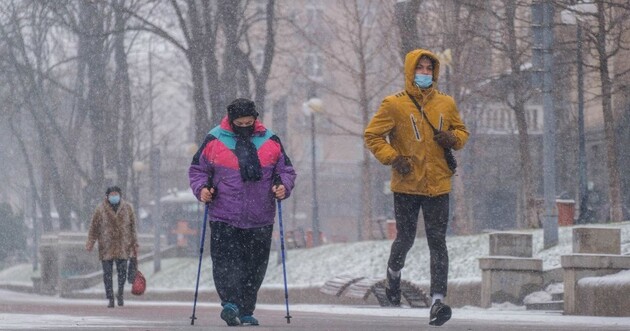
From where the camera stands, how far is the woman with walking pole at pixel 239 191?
12125 mm

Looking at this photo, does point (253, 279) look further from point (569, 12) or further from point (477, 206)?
point (477, 206)

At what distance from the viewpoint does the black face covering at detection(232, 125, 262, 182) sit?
12094 mm

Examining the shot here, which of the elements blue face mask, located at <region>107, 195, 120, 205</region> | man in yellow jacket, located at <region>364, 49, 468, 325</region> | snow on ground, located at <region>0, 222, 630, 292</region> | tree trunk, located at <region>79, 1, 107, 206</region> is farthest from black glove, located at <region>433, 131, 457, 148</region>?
tree trunk, located at <region>79, 1, 107, 206</region>

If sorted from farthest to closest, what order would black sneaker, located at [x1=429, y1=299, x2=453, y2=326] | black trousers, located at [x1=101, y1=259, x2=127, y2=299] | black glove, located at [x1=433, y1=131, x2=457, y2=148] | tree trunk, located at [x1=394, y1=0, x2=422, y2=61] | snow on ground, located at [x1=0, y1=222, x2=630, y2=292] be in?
tree trunk, located at [x1=394, y1=0, x2=422, y2=61], snow on ground, located at [x1=0, y1=222, x2=630, y2=292], black trousers, located at [x1=101, y1=259, x2=127, y2=299], black glove, located at [x1=433, y1=131, x2=457, y2=148], black sneaker, located at [x1=429, y1=299, x2=453, y2=326]

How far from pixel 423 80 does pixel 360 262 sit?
19219 millimetres

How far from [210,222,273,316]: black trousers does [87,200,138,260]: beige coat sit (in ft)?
34.1

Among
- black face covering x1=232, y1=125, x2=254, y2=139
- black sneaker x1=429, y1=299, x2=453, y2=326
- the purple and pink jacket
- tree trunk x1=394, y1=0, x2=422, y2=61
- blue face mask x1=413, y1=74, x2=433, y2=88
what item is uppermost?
tree trunk x1=394, y1=0, x2=422, y2=61

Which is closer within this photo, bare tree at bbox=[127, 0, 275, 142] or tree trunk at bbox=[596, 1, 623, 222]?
tree trunk at bbox=[596, 1, 623, 222]

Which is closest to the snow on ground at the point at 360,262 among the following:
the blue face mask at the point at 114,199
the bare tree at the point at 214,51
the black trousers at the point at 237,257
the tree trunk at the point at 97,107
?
the tree trunk at the point at 97,107

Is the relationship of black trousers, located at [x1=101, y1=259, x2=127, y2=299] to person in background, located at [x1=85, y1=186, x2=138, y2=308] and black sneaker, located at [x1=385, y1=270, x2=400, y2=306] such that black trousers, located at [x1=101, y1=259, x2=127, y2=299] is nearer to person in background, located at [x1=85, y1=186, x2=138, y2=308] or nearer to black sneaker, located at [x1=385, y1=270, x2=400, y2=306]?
person in background, located at [x1=85, y1=186, x2=138, y2=308]

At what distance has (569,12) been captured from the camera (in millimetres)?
26344

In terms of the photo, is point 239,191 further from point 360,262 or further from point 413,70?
point 360,262

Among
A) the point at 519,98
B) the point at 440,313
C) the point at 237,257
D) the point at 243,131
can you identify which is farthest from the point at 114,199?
the point at 519,98

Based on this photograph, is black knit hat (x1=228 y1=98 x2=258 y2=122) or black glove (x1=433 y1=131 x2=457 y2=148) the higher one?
black knit hat (x1=228 y1=98 x2=258 y2=122)
